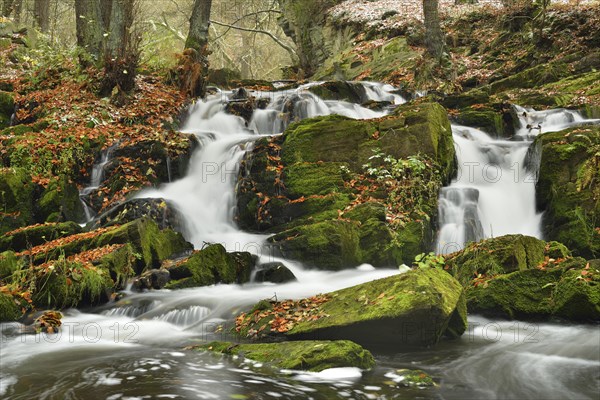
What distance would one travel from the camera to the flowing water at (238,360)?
362cm

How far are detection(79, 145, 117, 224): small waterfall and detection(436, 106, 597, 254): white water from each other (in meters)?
6.55

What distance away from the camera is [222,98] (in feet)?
44.8

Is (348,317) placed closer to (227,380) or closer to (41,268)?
(227,380)

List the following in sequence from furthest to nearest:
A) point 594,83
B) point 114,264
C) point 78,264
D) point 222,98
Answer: point 222,98 < point 594,83 < point 114,264 < point 78,264

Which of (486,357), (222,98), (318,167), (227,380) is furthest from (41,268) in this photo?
(222,98)

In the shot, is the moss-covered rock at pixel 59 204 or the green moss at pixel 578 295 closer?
the green moss at pixel 578 295

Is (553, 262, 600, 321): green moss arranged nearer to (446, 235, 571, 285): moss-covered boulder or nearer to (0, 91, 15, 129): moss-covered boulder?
(446, 235, 571, 285): moss-covered boulder

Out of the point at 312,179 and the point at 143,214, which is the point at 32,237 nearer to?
the point at 143,214

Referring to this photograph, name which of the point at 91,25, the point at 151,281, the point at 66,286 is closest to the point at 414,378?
the point at 151,281

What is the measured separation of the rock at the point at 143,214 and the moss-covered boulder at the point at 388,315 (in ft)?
13.7

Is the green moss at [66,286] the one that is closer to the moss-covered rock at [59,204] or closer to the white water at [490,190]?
the moss-covered rock at [59,204]

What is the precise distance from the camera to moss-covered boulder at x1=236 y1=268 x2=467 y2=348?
4.52m

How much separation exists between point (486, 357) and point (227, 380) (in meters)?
2.36

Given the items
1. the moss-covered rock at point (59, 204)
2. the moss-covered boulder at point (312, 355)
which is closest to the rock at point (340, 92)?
the moss-covered rock at point (59, 204)
